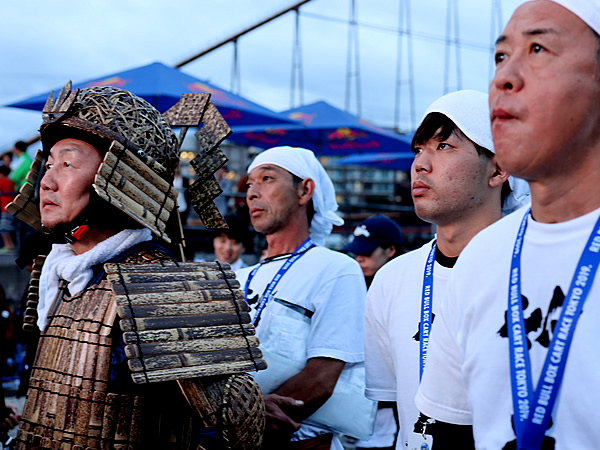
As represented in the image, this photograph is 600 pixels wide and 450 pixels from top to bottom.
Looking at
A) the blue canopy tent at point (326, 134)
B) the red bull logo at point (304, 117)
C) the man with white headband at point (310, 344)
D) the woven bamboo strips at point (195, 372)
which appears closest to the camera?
Result: the woven bamboo strips at point (195, 372)

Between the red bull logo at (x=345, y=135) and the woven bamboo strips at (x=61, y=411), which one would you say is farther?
the red bull logo at (x=345, y=135)

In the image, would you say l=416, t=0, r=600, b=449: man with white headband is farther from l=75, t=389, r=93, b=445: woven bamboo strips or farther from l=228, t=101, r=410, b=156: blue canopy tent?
l=228, t=101, r=410, b=156: blue canopy tent

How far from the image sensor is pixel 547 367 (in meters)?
1.32

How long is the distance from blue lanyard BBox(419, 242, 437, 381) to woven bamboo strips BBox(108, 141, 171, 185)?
1115 millimetres

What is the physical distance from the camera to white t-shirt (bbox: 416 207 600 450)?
1303 millimetres

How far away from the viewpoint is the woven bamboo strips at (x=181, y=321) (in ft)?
7.50

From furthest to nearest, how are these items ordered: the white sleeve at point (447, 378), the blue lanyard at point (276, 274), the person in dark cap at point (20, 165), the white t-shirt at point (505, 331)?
the person in dark cap at point (20, 165) → the blue lanyard at point (276, 274) → the white sleeve at point (447, 378) → the white t-shirt at point (505, 331)

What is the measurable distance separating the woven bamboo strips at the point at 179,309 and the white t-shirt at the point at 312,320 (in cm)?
67

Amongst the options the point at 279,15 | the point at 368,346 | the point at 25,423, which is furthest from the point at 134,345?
the point at 279,15

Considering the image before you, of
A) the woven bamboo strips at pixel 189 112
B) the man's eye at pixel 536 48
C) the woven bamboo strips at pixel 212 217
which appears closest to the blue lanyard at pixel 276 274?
the woven bamboo strips at pixel 212 217

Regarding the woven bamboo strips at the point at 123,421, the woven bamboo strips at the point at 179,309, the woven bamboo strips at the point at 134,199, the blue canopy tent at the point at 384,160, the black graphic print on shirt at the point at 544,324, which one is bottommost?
the woven bamboo strips at the point at 123,421

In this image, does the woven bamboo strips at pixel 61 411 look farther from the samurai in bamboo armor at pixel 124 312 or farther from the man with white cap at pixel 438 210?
the man with white cap at pixel 438 210

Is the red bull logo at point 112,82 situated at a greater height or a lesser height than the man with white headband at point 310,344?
greater

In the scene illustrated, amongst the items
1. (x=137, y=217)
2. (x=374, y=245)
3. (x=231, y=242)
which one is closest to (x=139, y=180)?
(x=137, y=217)
